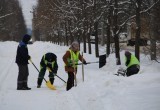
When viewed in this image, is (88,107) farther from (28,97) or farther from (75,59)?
(75,59)

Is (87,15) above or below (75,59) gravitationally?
above

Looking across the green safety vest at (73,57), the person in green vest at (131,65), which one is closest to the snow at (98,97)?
the green safety vest at (73,57)

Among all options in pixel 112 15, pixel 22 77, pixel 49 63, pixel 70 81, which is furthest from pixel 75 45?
pixel 112 15

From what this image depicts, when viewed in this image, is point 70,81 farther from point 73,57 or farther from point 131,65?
point 131,65

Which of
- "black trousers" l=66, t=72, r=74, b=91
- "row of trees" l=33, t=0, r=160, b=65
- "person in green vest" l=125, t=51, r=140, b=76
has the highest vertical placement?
"row of trees" l=33, t=0, r=160, b=65

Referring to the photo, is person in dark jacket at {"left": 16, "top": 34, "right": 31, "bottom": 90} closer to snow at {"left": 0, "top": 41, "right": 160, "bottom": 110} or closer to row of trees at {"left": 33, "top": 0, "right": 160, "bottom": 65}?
snow at {"left": 0, "top": 41, "right": 160, "bottom": 110}

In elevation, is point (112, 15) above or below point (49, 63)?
above

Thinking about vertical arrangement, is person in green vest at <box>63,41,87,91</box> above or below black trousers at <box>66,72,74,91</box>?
above

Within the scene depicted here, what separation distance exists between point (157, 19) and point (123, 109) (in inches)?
542

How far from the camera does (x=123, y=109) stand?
24.7 feet

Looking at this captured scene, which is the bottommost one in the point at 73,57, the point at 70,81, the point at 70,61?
the point at 70,81

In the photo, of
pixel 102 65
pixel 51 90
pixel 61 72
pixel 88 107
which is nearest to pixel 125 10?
pixel 102 65

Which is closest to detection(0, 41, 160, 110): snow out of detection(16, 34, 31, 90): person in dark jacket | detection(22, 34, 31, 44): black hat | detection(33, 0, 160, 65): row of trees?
detection(16, 34, 31, 90): person in dark jacket

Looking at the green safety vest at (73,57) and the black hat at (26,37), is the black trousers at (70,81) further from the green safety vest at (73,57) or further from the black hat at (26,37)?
the black hat at (26,37)
